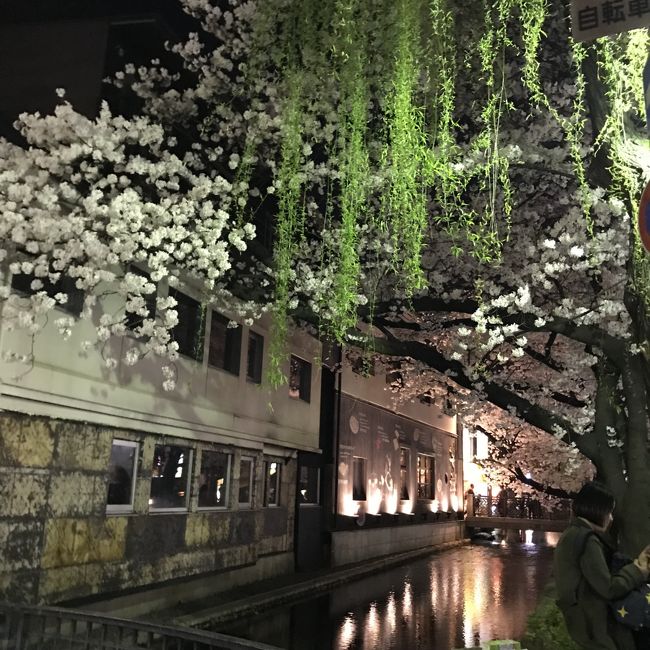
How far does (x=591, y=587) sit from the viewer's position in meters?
4.09

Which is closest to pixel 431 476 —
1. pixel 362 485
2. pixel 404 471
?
pixel 404 471

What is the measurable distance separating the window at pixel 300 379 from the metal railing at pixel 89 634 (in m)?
15.1

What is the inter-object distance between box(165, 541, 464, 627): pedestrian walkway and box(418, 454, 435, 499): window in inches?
390

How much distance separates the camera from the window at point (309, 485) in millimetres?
20734

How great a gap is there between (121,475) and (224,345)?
5.10 metres

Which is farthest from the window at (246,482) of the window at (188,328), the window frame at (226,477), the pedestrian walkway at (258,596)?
the window at (188,328)

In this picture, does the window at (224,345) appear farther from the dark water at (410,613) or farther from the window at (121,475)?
the dark water at (410,613)

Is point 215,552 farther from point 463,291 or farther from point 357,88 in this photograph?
point 357,88

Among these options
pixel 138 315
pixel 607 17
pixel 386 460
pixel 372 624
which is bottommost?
pixel 372 624

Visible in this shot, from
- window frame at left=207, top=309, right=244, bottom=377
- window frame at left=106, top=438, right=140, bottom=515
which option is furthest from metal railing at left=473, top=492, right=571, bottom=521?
window frame at left=106, top=438, right=140, bottom=515

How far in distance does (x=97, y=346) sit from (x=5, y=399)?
7.62 ft

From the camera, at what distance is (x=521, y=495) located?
126 ft

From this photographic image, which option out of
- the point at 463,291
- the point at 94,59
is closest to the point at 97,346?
the point at 94,59

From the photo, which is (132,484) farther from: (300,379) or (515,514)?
(515,514)
